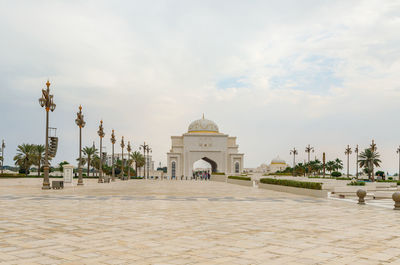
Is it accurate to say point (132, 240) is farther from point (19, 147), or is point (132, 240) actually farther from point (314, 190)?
point (19, 147)

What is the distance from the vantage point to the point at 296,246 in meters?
7.39

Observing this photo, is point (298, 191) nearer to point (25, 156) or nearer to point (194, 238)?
point (194, 238)

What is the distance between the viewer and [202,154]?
80062 millimetres

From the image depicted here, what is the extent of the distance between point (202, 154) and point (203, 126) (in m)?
6.74

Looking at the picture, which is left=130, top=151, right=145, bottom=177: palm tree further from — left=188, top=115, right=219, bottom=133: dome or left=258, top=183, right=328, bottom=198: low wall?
left=258, top=183, right=328, bottom=198: low wall

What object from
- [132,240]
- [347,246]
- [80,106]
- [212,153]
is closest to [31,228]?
[132,240]

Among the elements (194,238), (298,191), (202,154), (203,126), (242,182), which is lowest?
(242,182)

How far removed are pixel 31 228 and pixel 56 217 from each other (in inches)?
85.5

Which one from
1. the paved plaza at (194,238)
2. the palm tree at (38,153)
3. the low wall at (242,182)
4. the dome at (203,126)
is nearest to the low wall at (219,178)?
the low wall at (242,182)

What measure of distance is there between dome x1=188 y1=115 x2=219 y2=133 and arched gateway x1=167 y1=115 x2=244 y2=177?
81cm

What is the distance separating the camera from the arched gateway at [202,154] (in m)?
79.4

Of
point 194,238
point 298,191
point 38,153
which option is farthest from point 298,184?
point 38,153

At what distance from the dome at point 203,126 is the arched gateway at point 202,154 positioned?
2.65 feet

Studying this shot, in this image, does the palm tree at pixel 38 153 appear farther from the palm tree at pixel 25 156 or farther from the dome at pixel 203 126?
the dome at pixel 203 126
